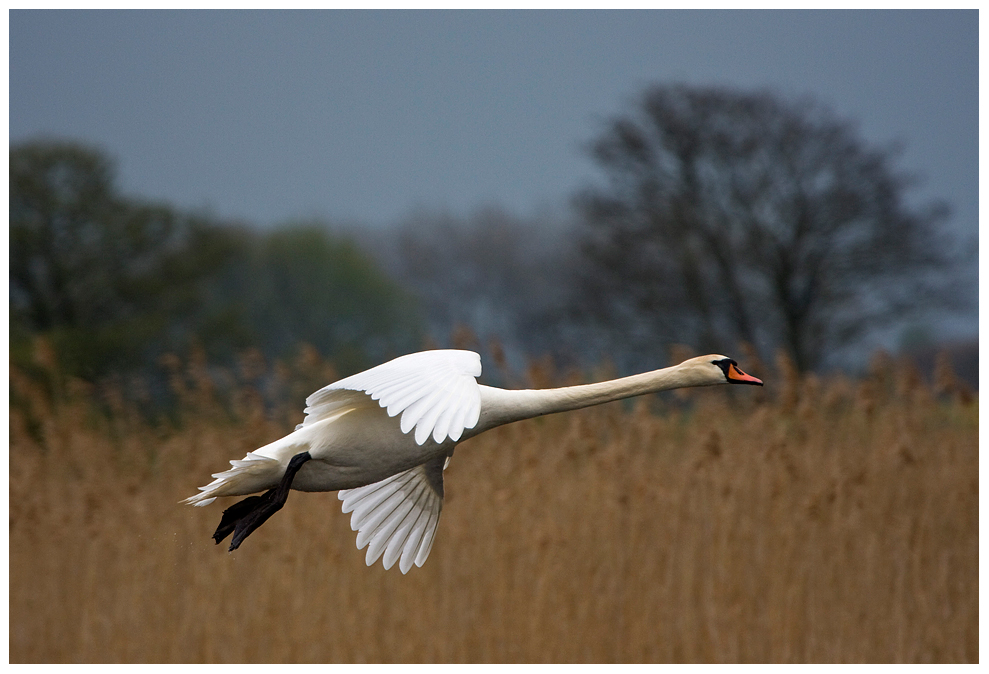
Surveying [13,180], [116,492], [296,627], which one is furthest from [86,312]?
[296,627]

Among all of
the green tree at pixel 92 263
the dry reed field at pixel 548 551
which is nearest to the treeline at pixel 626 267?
the green tree at pixel 92 263

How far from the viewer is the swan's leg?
2.09 metres

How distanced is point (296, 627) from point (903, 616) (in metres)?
2.92

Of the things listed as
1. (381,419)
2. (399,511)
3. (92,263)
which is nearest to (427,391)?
(381,419)

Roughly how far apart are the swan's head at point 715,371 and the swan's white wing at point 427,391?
1.81ft

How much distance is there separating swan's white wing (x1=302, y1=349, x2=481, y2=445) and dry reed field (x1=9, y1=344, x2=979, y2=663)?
2592mm

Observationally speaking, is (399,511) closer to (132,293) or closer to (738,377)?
(738,377)

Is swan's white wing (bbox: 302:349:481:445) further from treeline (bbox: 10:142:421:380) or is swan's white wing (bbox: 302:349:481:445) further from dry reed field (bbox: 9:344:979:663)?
treeline (bbox: 10:142:421:380)

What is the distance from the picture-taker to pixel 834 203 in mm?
14180

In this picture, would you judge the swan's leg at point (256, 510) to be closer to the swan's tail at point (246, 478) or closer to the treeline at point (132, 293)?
the swan's tail at point (246, 478)

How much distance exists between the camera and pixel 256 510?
2170 millimetres

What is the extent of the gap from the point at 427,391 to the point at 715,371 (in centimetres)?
79

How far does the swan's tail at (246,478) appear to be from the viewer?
2209mm

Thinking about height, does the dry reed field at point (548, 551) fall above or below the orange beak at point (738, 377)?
below
